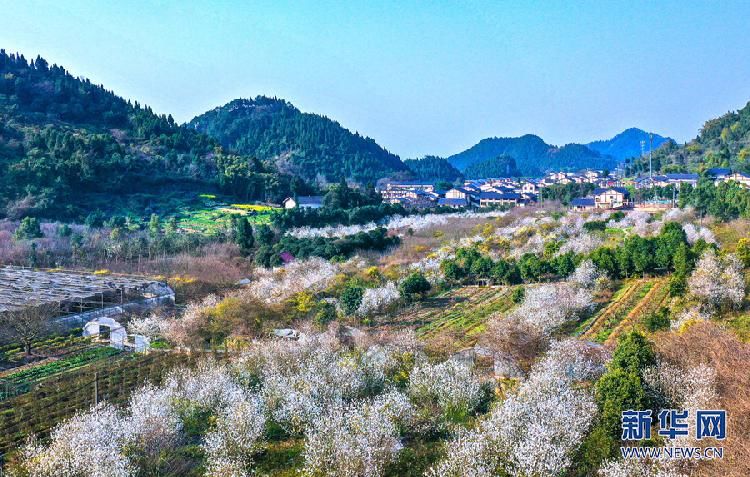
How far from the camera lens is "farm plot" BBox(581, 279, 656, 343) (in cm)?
1808

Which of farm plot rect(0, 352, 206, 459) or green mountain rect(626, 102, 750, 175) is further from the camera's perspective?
green mountain rect(626, 102, 750, 175)

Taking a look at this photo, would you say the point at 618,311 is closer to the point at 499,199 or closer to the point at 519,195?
the point at 499,199

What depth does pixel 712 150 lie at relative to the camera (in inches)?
2655

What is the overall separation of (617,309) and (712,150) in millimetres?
58698

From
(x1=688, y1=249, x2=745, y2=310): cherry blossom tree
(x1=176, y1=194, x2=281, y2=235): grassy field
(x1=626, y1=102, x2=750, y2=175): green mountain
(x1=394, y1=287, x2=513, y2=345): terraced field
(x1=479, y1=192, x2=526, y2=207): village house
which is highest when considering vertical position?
(x1=626, y1=102, x2=750, y2=175): green mountain

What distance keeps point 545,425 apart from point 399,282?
1597 centimetres

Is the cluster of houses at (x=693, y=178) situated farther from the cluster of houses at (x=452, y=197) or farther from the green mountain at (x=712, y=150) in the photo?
the cluster of houses at (x=452, y=197)

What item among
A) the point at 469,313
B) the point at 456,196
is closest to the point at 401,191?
the point at 456,196

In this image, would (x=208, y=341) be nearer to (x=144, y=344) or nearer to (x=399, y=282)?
(x=144, y=344)

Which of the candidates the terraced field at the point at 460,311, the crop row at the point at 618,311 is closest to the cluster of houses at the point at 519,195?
the crop row at the point at 618,311

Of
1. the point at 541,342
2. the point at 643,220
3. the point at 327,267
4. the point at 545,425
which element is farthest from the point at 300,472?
the point at 643,220

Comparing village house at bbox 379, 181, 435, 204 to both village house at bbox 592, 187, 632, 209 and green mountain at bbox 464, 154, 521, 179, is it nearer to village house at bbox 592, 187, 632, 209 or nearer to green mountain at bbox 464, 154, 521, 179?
village house at bbox 592, 187, 632, 209

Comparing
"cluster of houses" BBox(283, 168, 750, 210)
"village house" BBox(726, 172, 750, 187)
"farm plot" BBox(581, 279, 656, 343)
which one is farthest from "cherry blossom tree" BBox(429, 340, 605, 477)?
"village house" BBox(726, 172, 750, 187)

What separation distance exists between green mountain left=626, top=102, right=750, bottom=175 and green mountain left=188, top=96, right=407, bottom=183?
150ft
